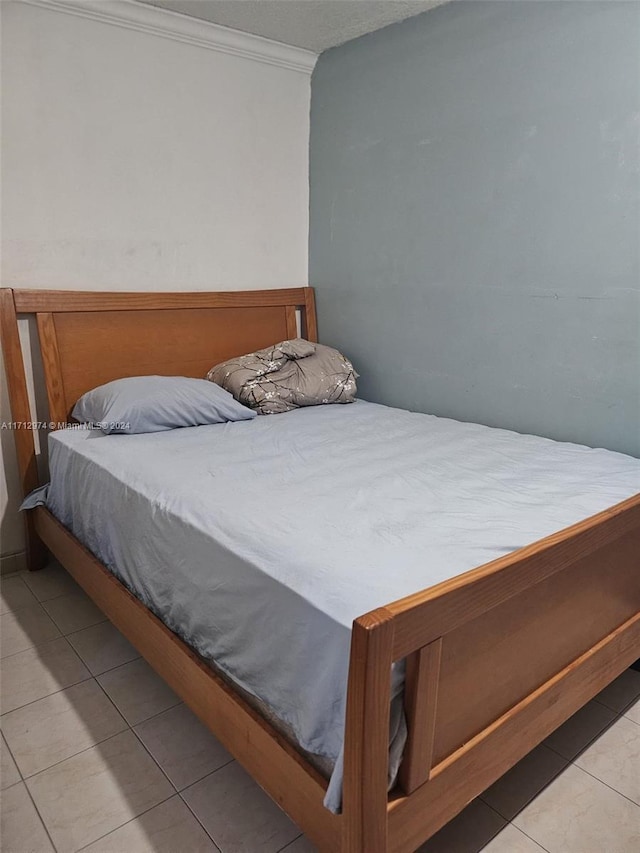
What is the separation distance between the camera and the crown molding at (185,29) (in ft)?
7.82

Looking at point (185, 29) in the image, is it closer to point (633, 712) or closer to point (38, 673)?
point (38, 673)

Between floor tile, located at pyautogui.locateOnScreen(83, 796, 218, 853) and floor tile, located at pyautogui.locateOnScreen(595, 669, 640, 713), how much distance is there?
48.1 inches

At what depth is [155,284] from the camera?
110 inches

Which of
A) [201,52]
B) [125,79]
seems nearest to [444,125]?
[201,52]

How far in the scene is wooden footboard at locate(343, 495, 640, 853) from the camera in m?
0.99

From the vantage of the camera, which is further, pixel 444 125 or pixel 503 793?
pixel 444 125

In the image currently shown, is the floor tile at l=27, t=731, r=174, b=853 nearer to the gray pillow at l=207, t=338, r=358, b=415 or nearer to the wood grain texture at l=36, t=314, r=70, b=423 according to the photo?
the wood grain texture at l=36, t=314, r=70, b=423

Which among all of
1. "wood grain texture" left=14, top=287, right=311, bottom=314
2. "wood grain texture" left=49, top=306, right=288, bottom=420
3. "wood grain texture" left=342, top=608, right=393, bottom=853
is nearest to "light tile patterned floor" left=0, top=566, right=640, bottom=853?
"wood grain texture" left=342, top=608, right=393, bottom=853

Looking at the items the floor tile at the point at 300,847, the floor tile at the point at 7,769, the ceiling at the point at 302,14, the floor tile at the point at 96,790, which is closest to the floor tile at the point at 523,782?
the floor tile at the point at 300,847

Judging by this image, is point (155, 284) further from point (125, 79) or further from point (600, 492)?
point (600, 492)

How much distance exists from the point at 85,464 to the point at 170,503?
0.60 meters

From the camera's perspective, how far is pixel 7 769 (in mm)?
1571

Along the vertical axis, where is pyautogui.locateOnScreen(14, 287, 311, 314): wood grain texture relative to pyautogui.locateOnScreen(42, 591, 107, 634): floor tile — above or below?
above

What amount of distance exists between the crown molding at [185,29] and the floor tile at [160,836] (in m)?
2.72
